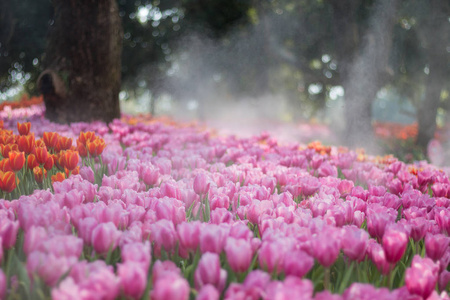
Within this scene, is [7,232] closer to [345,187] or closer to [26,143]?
[26,143]

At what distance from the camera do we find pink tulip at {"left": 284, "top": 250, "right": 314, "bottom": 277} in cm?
114

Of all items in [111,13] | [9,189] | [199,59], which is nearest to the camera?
[9,189]

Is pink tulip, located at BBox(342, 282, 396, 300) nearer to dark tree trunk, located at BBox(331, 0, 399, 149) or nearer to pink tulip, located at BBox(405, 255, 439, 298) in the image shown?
pink tulip, located at BBox(405, 255, 439, 298)

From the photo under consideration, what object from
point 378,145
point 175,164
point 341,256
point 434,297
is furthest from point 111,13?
point 378,145

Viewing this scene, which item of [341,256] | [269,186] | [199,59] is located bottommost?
[341,256]

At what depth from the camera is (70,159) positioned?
222cm

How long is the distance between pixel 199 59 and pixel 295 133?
5.17 m

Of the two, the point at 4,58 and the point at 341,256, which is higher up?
the point at 4,58

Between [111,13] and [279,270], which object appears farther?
[111,13]

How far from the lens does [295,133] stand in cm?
1170

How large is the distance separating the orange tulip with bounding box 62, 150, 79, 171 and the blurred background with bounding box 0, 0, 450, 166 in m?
5.49

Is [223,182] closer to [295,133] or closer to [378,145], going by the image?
[378,145]

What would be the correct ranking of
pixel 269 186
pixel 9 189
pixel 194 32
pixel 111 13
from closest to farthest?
pixel 9 189
pixel 269 186
pixel 111 13
pixel 194 32

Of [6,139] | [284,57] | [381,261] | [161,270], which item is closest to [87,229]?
[161,270]
